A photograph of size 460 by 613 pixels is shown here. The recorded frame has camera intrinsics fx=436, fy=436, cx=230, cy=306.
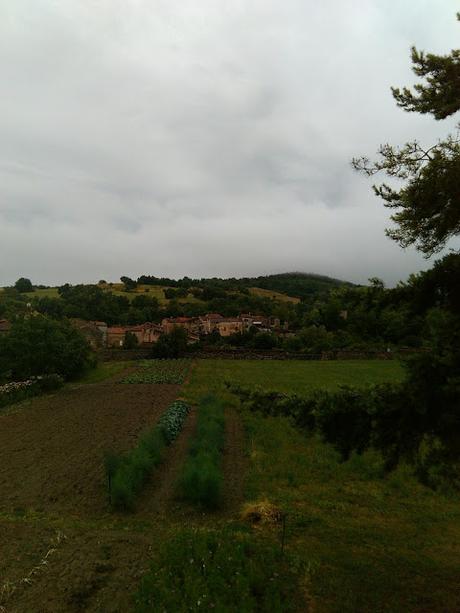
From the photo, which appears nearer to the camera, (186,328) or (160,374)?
(160,374)

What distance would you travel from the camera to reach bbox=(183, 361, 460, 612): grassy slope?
695cm

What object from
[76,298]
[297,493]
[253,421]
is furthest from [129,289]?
[297,493]

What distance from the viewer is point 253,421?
2080 cm

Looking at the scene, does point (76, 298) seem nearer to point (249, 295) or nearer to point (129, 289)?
point (129, 289)

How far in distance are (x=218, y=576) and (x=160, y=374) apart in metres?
40.0

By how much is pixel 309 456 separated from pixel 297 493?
368cm

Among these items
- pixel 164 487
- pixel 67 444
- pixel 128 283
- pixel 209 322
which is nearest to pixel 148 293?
pixel 128 283

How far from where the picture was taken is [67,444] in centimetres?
1706

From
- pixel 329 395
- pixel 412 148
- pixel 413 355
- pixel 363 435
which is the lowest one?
pixel 363 435

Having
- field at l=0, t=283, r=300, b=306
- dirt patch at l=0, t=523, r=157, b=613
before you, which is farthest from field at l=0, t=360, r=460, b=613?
field at l=0, t=283, r=300, b=306

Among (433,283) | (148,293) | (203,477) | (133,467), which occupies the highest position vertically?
(148,293)

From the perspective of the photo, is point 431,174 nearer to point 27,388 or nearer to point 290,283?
point 27,388

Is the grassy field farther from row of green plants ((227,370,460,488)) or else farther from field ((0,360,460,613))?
row of green plants ((227,370,460,488))

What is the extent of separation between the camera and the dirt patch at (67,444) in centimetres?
1127
